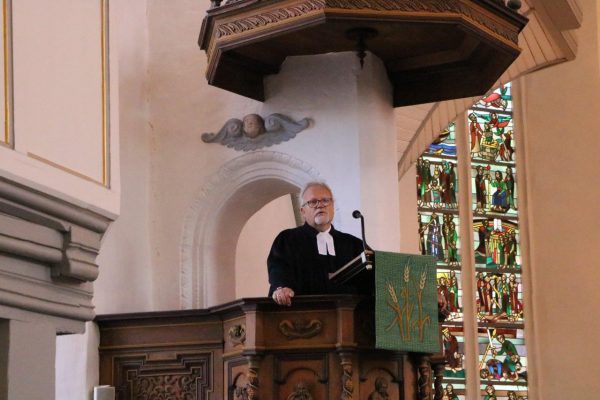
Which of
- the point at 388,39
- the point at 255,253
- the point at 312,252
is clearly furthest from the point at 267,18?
the point at 255,253

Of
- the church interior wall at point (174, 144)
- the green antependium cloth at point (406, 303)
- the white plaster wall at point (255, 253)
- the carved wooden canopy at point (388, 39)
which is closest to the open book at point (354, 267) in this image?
the green antependium cloth at point (406, 303)

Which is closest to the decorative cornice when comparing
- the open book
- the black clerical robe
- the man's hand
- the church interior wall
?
the church interior wall

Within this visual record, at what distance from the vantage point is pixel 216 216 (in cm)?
994

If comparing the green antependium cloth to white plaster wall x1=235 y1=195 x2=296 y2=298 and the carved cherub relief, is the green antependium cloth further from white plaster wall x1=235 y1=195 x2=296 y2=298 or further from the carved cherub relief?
white plaster wall x1=235 y1=195 x2=296 y2=298

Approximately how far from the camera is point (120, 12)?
10109 mm

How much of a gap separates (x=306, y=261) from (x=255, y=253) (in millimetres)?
3562

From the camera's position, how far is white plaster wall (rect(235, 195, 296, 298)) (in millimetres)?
11414

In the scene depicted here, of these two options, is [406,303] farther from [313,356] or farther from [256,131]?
[256,131]

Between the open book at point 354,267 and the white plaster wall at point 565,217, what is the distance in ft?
26.9

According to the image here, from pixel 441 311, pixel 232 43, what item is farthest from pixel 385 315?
pixel 232 43

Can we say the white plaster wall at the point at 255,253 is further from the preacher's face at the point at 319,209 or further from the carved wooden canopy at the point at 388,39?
the preacher's face at the point at 319,209

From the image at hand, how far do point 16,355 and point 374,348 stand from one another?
3.82 m

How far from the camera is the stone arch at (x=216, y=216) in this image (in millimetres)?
9820

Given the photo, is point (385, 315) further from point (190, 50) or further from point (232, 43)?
point (190, 50)
